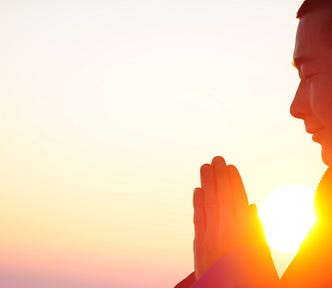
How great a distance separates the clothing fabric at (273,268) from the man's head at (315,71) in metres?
0.35

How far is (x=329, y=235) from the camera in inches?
73.0

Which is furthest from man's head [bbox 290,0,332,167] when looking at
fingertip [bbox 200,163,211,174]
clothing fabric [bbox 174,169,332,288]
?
fingertip [bbox 200,163,211,174]

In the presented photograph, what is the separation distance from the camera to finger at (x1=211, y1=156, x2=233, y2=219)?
1818 mm

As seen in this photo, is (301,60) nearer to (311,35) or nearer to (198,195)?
(311,35)

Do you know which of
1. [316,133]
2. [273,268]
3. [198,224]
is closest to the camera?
[273,268]

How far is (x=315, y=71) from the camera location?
→ 7.03 ft

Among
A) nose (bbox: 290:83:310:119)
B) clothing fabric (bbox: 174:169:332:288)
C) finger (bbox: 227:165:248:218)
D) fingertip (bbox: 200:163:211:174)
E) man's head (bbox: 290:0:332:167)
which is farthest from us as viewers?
nose (bbox: 290:83:310:119)

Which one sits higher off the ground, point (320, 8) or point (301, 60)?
point (320, 8)

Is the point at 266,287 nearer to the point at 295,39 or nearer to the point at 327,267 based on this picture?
the point at 327,267

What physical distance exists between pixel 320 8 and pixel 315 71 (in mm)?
369

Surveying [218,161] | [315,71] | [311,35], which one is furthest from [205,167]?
[311,35]

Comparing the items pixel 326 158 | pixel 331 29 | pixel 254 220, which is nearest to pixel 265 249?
pixel 254 220

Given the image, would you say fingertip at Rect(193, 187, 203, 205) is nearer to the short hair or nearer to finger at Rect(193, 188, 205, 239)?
finger at Rect(193, 188, 205, 239)

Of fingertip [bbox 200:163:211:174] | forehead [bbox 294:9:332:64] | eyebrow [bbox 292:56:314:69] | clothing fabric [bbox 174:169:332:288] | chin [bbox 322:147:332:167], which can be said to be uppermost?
forehead [bbox 294:9:332:64]
